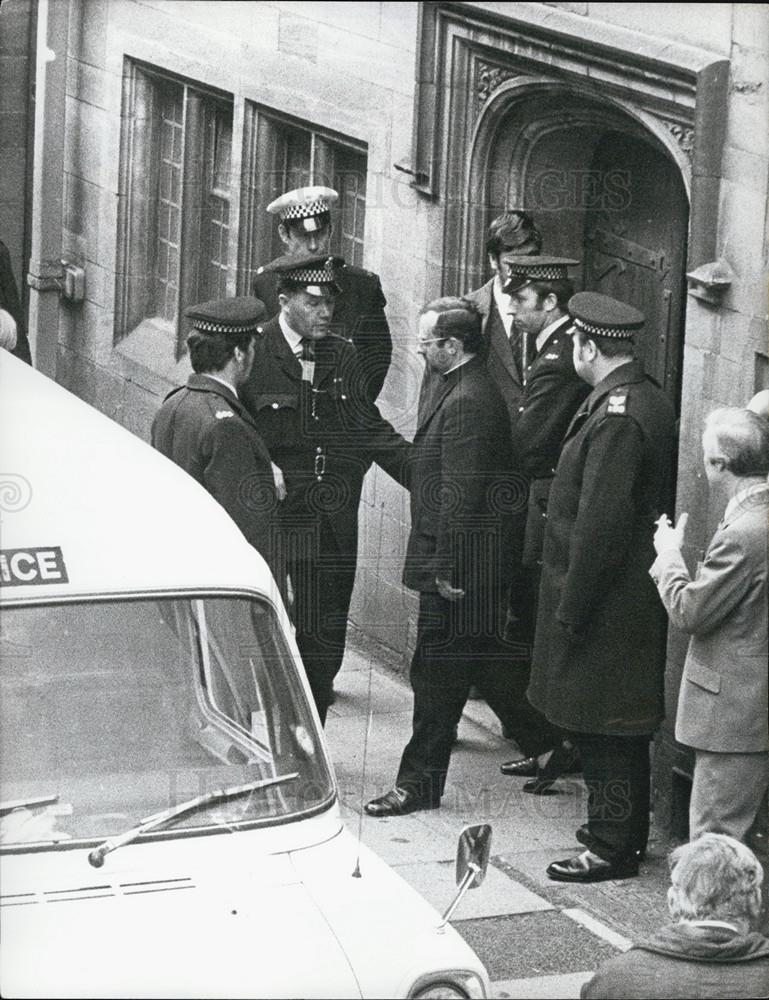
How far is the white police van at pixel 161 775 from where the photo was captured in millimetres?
3873

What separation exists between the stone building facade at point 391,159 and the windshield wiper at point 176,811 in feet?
5.63

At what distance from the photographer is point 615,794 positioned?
600cm

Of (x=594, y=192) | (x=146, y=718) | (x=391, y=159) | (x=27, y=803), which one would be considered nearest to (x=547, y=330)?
(x=594, y=192)

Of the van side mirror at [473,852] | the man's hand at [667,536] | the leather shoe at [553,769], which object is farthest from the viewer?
the leather shoe at [553,769]

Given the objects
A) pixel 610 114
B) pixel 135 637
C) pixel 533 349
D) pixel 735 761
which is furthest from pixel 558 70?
pixel 135 637

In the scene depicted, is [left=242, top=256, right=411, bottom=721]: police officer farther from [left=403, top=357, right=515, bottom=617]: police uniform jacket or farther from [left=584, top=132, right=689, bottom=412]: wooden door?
[left=584, top=132, right=689, bottom=412]: wooden door

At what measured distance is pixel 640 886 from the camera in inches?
234

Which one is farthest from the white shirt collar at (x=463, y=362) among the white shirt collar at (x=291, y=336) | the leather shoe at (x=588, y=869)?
the leather shoe at (x=588, y=869)

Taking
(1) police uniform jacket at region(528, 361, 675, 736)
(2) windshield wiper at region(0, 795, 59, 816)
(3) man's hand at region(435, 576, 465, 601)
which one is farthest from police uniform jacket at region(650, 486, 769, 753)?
(2) windshield wiper at region(0, 795, 59, 816)

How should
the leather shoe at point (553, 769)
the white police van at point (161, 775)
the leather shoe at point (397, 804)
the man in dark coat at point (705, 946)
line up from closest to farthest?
1. the white police van at point (161, 775)
2. the man in dark coat at point (705, 946)
3. the leather shoe at point (397, 804)
4. the leather shoe at point (553, 769)

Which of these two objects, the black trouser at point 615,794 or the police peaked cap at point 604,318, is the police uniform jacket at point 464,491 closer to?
the police peaked cap at point 604,318

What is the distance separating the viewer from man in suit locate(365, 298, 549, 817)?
6.29m

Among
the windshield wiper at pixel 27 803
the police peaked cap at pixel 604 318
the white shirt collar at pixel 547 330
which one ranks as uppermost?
the police peaked cap at pixel 604 318

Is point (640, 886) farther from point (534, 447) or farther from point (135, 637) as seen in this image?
point (135, 637)
